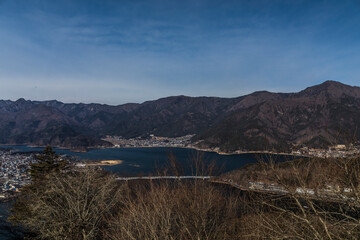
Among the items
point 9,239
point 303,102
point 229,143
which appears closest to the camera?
point 9,239

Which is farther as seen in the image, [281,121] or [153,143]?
[153,143]

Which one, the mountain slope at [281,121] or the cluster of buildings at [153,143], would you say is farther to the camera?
the cluster of buildings at [153,143]

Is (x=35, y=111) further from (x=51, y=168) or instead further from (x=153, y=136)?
(x=51, y=168)

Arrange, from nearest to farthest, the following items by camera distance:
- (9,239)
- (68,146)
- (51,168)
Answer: (9,239), (51,168), (68,146)

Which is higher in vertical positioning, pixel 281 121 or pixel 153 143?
pixel 281 121

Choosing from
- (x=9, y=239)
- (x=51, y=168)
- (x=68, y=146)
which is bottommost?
(x=68, y=146)

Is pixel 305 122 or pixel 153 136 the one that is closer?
pixel 305 122

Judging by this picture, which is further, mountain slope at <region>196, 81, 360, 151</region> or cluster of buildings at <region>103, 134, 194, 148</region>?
cluster of buildings at <region>103, 134, 194, 148</region>

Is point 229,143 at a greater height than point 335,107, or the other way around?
point 335,107

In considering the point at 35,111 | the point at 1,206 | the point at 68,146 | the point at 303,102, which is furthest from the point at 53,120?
the point at 303,102

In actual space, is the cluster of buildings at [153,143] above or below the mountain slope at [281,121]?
below

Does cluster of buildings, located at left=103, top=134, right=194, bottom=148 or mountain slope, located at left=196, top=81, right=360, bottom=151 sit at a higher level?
mountain slope, located at left=196, top=81, right=360, bottom=151
